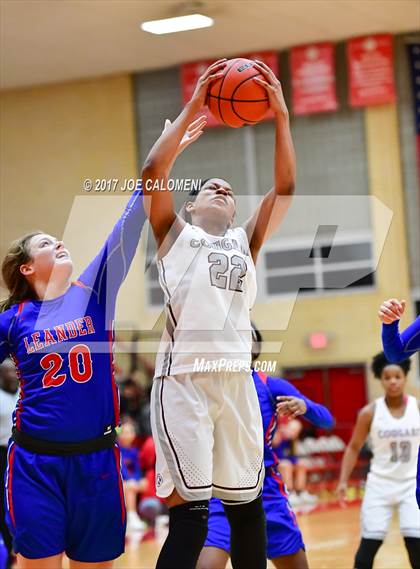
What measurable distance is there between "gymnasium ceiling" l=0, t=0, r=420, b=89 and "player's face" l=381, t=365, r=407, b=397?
6.94m

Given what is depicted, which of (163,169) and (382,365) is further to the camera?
(382,365)

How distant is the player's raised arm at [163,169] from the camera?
12.1 feet

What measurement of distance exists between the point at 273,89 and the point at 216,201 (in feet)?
1.75

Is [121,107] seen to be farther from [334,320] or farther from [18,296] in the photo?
[18,296]

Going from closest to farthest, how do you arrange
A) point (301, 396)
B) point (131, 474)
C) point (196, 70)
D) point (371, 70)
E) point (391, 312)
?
point (391, 312), point (301, 396), point (131, 474), point (371, 70), point (196, 70)

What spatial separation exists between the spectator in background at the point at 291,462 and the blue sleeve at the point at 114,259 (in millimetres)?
9862

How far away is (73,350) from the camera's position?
157 inches

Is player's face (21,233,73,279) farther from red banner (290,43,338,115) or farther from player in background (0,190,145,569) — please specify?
red banner (290,43,338,115)

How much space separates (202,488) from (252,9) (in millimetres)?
10703

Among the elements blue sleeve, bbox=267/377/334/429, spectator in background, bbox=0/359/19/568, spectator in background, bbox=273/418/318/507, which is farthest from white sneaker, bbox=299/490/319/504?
blue sleeve, bbox=267/377/334/429

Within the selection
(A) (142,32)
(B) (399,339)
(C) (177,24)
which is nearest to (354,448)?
(B) (399,339)

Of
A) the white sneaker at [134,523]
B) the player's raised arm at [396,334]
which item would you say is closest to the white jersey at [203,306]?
the player's raised arm at [396,334]

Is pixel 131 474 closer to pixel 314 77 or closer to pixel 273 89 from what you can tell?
pixel 314 77

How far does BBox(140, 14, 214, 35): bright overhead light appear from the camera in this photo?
13797 millimetres
